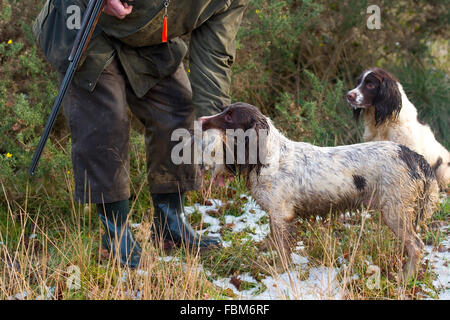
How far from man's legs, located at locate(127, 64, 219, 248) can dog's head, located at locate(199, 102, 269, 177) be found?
71 cm

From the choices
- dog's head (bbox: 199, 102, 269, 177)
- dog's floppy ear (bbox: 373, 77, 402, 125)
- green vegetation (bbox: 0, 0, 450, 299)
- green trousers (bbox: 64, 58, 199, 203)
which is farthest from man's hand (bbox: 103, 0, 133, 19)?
dog's floppy ear (bbox: 373, 77, 402, 125)

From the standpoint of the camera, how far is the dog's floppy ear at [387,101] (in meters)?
4.49

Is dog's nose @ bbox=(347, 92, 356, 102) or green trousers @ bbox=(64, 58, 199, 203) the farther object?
dog's nose @ bbox=(347, 92, 356, 102)

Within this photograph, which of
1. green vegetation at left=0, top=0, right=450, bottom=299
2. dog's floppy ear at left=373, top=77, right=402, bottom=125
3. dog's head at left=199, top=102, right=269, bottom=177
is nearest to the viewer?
dog's head at left=199, top=102, right=269, bottom=177

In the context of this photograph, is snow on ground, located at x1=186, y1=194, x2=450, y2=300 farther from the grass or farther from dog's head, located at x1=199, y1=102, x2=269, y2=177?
dog's head, located at x1=199, y1=102, x2=269, y2=177

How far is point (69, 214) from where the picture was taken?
461cm

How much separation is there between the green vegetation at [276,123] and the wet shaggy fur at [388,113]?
0.60 meters

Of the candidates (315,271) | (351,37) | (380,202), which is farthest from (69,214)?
(351,37)

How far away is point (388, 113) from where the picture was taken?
453 cm

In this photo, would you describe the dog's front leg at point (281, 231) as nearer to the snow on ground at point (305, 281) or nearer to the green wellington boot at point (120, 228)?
the snow on ground at point (305, 281)

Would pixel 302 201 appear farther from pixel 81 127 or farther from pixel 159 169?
pixel 81 127

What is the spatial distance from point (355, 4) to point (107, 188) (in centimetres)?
412

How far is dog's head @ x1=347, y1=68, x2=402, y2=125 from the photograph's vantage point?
4.50 metres

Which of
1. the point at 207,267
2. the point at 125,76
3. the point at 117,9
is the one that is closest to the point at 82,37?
the point at 117,9
